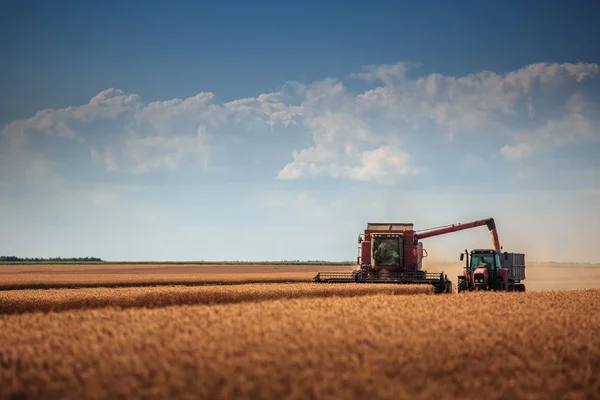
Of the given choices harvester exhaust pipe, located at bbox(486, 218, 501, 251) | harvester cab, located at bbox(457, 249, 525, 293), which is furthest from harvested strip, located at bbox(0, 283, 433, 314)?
harvester exhaust pipe, located at bbox(486, 218, 501, 251)

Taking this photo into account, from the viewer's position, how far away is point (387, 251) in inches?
1415

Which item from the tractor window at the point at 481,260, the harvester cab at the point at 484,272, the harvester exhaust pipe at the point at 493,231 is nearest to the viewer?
the harvester cab at the point at 484,272

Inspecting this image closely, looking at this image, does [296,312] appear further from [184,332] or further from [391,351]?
[391,351]

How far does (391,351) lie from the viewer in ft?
30.7

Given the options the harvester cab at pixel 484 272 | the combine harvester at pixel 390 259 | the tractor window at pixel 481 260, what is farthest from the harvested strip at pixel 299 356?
the combine harvester at pixel 390 259

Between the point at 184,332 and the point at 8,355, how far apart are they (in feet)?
9.28

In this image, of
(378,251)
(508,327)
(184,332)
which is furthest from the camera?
(378,251)

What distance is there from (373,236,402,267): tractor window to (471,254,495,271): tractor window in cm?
489

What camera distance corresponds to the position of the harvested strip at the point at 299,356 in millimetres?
7570

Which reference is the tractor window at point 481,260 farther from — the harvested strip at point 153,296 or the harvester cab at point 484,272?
the harvested strip at point 153,296

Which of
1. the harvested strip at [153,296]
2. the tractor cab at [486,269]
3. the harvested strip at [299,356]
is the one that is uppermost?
the tractor cab at [486,269]

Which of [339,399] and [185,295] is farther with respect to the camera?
Answer: [185,295]

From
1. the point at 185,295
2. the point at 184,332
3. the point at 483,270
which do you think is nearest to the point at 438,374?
the point at 184,332

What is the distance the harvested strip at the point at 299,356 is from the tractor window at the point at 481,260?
18.0m
